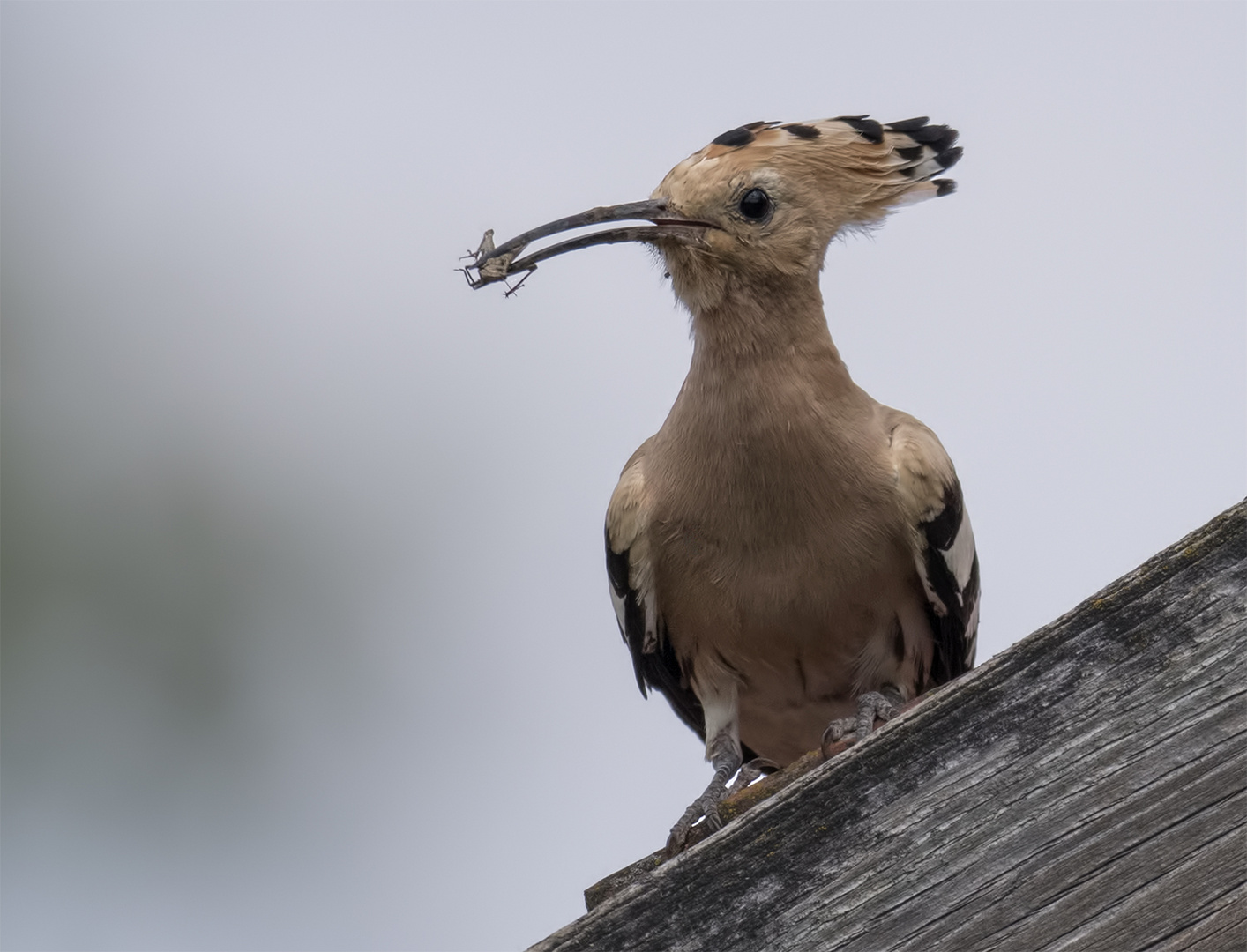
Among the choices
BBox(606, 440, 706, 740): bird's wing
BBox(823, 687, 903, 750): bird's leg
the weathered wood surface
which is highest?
BBox(606, 440, 706, 740): bird's wing

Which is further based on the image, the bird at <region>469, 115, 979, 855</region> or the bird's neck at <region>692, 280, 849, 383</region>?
the bird's neck at <region>692, 280, 849, 383</region>

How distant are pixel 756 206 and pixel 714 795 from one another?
1466mm

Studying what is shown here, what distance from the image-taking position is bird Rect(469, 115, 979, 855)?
11.3 feet

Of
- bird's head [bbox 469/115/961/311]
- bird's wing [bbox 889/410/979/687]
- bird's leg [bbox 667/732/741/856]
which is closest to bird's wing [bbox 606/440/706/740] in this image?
bird's leg [bbox 667/732/741/856]

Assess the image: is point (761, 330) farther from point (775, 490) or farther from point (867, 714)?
point (867, 714)

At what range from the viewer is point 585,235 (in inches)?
137

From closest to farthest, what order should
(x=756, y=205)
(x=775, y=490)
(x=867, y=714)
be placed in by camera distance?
(x=867, y=714), (x=775, y=490), (x=756, y=205)

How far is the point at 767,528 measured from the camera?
3.45m

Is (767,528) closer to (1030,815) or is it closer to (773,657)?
(773,657)

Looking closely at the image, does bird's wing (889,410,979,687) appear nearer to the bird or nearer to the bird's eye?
the bird

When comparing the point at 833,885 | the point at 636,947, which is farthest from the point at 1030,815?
the point at 636,947

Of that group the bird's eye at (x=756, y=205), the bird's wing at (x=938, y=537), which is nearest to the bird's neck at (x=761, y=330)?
the bird's eye at (x=756, y=205)

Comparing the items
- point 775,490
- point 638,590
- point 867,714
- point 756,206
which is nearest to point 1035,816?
point 867,714

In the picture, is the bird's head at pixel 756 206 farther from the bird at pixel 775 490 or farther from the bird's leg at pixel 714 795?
the bird's leg at pixel 714 795
